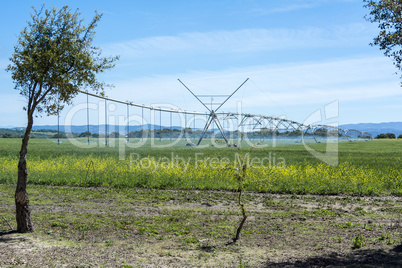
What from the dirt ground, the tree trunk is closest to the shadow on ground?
the dirt ground

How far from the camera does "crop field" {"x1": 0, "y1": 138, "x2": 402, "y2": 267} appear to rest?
8023 millimetres

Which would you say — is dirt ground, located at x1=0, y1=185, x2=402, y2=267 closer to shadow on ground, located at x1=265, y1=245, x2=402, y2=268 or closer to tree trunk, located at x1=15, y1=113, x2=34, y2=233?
shadow on ground, located at x1=265, y1=245, x2=402, y2=268

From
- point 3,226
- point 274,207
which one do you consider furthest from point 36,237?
point 274,207

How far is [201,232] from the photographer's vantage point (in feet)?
33.3

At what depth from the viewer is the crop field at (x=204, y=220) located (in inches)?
316

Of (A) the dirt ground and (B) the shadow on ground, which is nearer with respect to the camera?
(B) the shadow on ground

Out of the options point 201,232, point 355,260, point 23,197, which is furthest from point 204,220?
point 23,197

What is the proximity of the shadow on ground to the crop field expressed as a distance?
0.06 ft

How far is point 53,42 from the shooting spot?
9.54m

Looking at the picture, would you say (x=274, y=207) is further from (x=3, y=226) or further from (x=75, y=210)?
(x=3, y=226)

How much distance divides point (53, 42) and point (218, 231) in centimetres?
642

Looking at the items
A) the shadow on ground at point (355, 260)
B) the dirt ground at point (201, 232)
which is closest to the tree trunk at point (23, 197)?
the dirt ground at point (201, 232)

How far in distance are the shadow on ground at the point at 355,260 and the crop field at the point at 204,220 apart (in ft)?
0.06

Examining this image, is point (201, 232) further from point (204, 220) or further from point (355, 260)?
point (355, 260)
